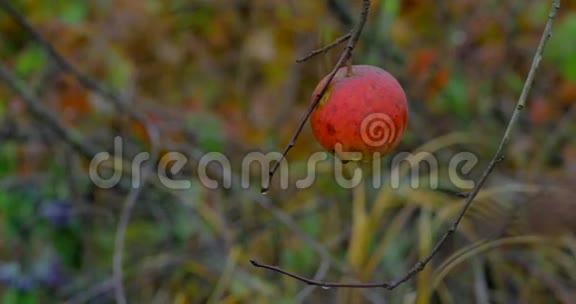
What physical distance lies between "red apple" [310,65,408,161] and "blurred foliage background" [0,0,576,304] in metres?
0.66

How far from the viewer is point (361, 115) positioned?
68 cm

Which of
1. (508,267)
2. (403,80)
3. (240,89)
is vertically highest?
(403,80)

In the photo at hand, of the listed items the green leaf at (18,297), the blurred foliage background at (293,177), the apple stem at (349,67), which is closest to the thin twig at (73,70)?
the blurred foliage background at (293,177)

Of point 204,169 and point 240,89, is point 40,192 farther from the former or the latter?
point 240,89

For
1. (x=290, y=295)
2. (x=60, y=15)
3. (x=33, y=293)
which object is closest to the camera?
(x=290, y=295)

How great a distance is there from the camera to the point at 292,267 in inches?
71.1

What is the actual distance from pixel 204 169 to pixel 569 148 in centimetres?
75

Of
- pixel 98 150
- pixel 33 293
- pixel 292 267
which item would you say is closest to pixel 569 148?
pixel 292 267

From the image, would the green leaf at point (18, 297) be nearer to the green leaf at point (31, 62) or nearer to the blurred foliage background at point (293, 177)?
the blurred foliage background at point (293, 177)

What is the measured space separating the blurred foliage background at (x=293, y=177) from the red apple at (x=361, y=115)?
0.66 m

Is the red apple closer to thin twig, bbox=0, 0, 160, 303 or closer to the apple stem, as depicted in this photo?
the apple stem

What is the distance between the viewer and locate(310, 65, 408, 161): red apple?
0.68m

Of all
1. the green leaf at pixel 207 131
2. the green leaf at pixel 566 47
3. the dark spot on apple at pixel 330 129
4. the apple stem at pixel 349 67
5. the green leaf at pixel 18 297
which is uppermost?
the apple stem at pixel 349 67

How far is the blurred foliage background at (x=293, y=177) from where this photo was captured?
165cm
